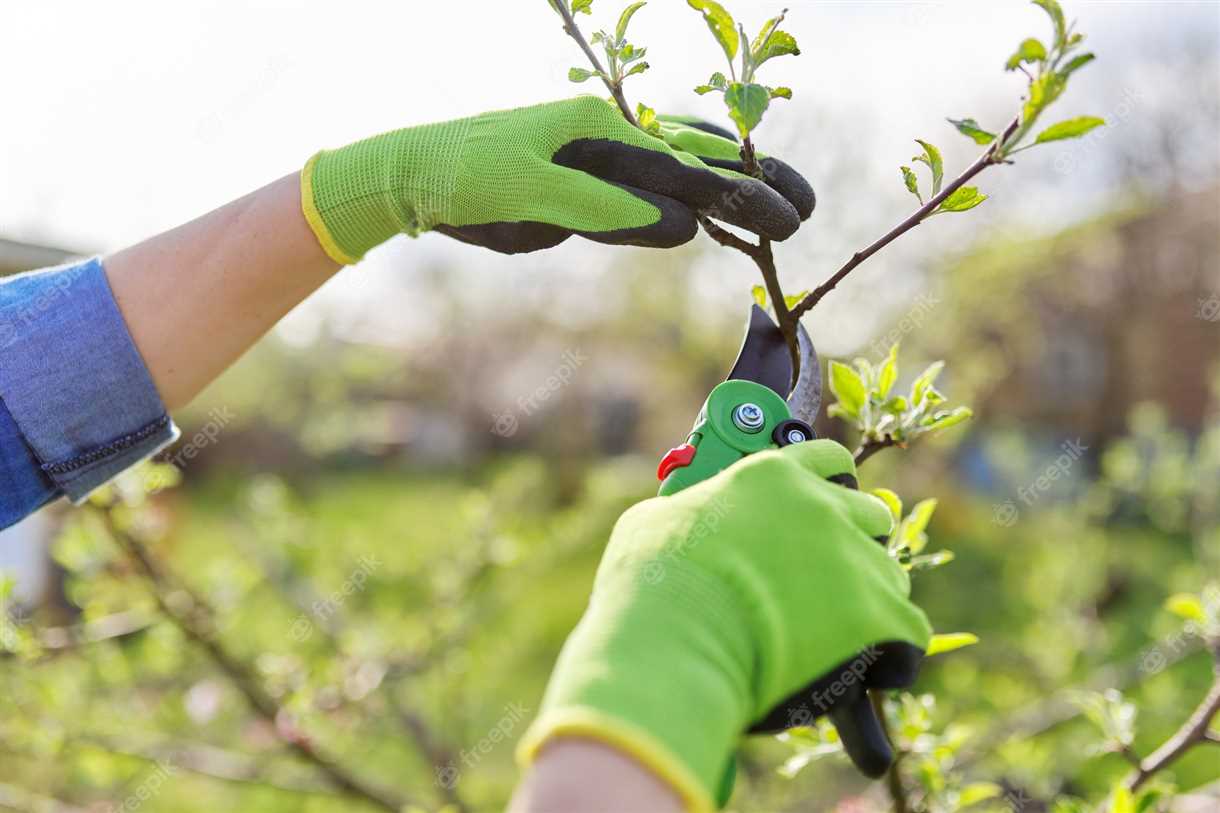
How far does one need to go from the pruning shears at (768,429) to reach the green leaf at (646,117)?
31 centimetres

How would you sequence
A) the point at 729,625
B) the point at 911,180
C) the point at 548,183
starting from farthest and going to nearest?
1. the point at 548,183
2. the point at 911,180
3. the point at 729,625

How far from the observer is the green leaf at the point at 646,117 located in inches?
52.3

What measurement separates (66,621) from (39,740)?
666 cm

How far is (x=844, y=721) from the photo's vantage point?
3.51 ft

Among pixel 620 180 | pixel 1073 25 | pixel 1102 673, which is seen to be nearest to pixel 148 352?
pixel 620 180

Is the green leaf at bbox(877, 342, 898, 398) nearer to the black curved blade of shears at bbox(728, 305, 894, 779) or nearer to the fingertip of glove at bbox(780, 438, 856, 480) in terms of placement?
Answer: the black curved blade of shears at bbox(728, 305, 894, 779)

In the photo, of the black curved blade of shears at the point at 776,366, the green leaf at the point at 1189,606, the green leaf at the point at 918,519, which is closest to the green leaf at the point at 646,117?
the black curved blade of shears at the point at 776,366

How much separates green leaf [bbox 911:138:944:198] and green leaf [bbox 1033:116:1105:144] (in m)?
0.15

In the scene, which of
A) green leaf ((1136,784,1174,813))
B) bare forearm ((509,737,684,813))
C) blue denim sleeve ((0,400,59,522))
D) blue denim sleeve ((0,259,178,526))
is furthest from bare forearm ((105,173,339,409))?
green leaf ((1136,784,1174,813))

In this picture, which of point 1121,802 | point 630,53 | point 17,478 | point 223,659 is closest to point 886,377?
point 630,53

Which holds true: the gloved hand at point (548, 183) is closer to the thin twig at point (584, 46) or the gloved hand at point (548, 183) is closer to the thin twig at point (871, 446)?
the thin twig at point (584, 46)

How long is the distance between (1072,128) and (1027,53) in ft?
0.31

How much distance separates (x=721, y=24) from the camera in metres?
1.12

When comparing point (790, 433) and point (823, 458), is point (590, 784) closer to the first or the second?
point (823, 458)
